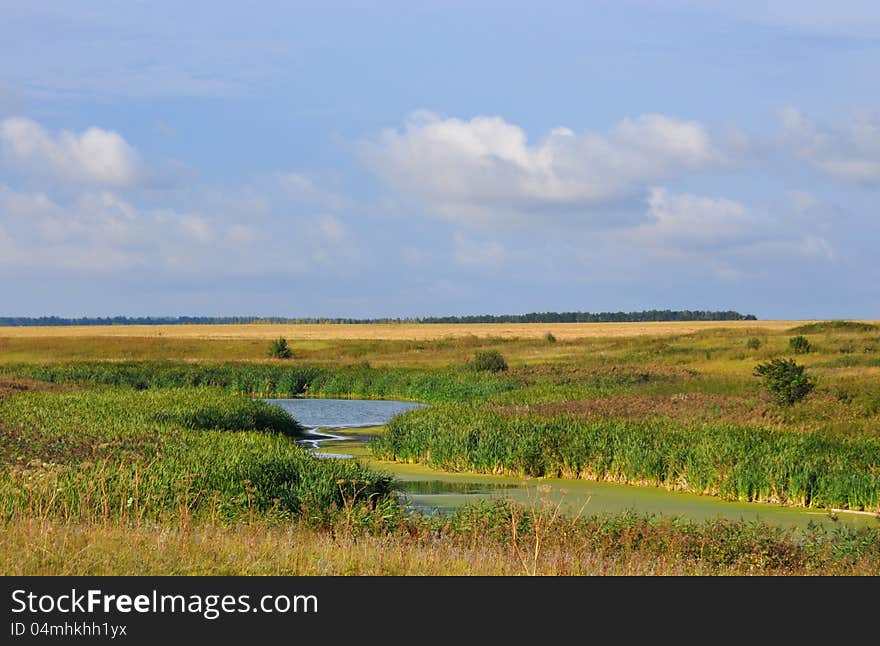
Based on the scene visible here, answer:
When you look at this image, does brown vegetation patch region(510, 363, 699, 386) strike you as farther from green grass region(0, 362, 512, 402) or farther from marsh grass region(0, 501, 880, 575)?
marsh grass region(0, 501, 880, 575)

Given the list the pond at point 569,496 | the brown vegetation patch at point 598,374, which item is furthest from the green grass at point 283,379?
the pond at point 569,496

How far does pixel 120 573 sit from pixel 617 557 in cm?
641

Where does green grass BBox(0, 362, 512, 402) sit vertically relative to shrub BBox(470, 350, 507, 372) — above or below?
below

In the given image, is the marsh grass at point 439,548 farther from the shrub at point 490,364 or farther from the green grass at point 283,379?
the shrub at point 490,364

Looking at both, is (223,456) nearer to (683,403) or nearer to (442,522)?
(442,522)

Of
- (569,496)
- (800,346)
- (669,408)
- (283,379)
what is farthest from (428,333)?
(569,496)

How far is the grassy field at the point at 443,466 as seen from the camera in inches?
454

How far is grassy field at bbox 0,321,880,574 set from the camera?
11.5m

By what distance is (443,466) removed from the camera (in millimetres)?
28375

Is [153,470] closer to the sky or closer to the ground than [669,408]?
closer to the ground

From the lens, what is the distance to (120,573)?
32.2ft

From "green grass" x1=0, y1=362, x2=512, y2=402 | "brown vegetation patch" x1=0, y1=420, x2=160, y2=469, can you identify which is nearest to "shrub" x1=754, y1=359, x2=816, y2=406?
"green grass" x1=0, y1=362, x2=512, y2=402

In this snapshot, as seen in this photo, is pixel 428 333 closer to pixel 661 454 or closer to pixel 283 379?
pixel 283 379
